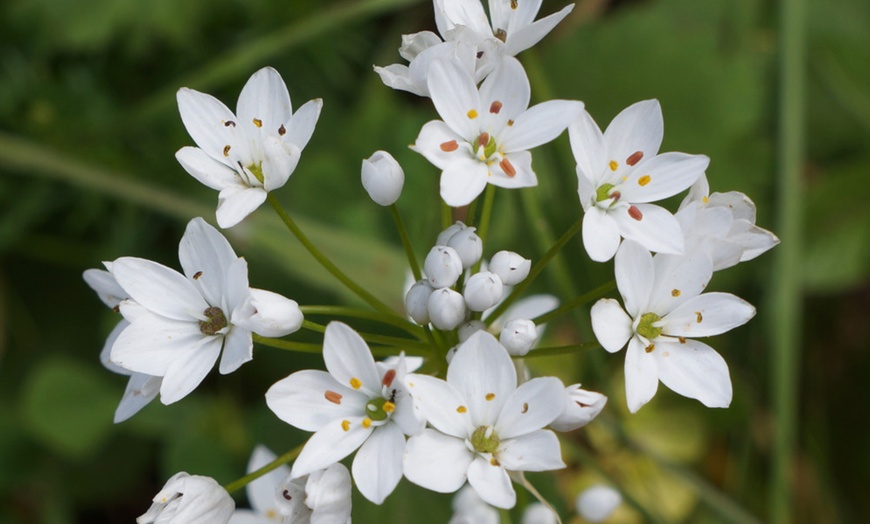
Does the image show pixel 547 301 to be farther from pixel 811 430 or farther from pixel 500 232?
pixel 811 430

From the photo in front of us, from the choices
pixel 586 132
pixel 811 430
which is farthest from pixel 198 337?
pixel 811 430

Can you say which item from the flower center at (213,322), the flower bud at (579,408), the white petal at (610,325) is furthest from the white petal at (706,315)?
the flower center at (213,322)

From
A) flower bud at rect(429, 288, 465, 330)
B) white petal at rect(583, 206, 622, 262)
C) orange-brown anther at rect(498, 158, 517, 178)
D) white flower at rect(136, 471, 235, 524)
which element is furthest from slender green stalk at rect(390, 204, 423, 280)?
white flower at rect(136, 471, 235, 524)

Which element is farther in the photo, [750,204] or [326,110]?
[326,110]

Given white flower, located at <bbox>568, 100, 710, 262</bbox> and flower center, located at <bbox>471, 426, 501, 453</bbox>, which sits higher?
white flower, located at <bbox>568, 100, 710, 262</bbox>

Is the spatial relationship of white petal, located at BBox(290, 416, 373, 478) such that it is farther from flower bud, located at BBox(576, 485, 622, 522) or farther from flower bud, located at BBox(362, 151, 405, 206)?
flower bud, located at BBox(576, 485, 622, 522)
